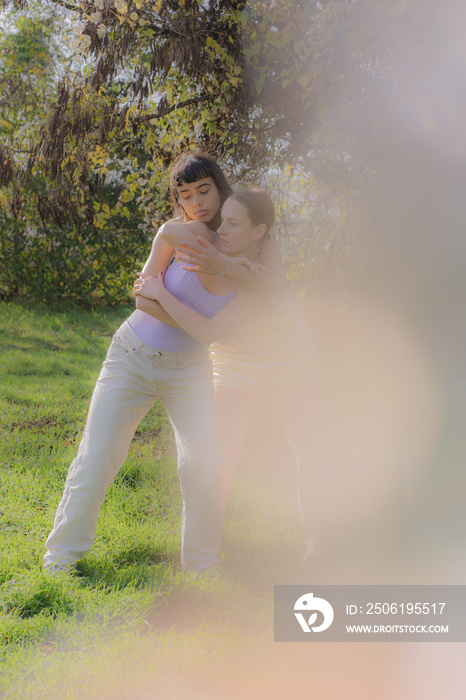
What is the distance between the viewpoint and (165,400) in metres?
2.53

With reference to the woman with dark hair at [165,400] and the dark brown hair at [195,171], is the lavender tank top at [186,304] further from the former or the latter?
the dark brown hair at [195,171]

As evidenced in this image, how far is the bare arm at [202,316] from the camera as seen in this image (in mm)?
2352

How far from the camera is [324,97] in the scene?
305 cm

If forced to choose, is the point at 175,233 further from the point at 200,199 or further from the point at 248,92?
the point at 248,92

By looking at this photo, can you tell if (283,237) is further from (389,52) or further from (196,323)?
(196,323)

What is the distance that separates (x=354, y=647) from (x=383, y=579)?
0.52 m

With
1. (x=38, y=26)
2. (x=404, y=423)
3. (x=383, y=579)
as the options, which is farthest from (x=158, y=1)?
(x=383, y=579)

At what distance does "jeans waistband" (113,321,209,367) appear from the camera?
242cm

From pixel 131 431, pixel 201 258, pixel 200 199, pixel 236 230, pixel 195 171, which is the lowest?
pixel 131 431

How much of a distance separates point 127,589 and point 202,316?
1.17 meters

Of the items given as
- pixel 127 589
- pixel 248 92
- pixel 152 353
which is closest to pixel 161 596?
pixel 127 589

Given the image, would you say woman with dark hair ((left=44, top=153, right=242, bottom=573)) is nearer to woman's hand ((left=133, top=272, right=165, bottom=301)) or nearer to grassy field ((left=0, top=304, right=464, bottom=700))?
woman's hand ((left=133, top=272, right=165, bottom=301))

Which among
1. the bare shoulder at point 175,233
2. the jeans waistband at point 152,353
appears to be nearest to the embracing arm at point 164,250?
the bare shoulder at point 175,233

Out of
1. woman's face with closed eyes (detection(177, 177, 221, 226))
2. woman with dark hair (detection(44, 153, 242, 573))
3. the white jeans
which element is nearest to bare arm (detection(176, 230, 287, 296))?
woman with dark hair (detection(44, 153, 242, 573))
